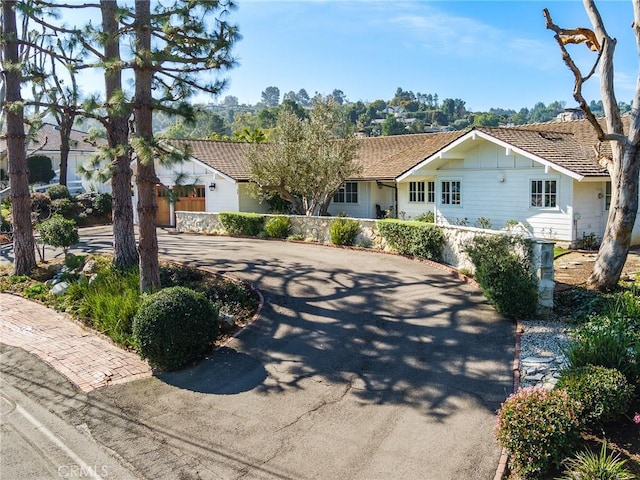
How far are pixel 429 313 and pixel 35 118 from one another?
1403cm

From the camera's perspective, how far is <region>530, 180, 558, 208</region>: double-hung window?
17562 mm

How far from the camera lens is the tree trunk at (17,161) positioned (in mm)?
14648

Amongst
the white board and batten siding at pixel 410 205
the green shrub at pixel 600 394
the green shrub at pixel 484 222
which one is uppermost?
the white board and batten siding at pixel 410 205

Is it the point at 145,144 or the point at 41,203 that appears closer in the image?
the point at 145,144

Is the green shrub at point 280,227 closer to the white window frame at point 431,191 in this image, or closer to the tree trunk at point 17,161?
the white window frame at point 431,191

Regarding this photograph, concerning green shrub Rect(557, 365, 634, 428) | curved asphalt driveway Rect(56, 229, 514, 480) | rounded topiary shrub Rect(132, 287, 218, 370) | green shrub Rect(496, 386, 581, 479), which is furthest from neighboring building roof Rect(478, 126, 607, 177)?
rounded topiary shrub Rect(132, 287, 218, 370)

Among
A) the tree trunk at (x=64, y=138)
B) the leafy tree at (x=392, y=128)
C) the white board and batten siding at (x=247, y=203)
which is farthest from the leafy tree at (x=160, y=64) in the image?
the leafy tree at (x=392, y=128)

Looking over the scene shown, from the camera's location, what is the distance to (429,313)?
34.7ft

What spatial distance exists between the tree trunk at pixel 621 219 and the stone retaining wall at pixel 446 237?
5.71 ft

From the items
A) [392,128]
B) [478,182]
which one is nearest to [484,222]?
[478,182]

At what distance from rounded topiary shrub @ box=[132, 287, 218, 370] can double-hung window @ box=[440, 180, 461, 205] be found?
1461 cm

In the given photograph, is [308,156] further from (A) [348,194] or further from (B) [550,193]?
(B) [550,193]

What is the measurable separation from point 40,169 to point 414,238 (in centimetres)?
3147

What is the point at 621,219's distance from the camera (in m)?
10.9
